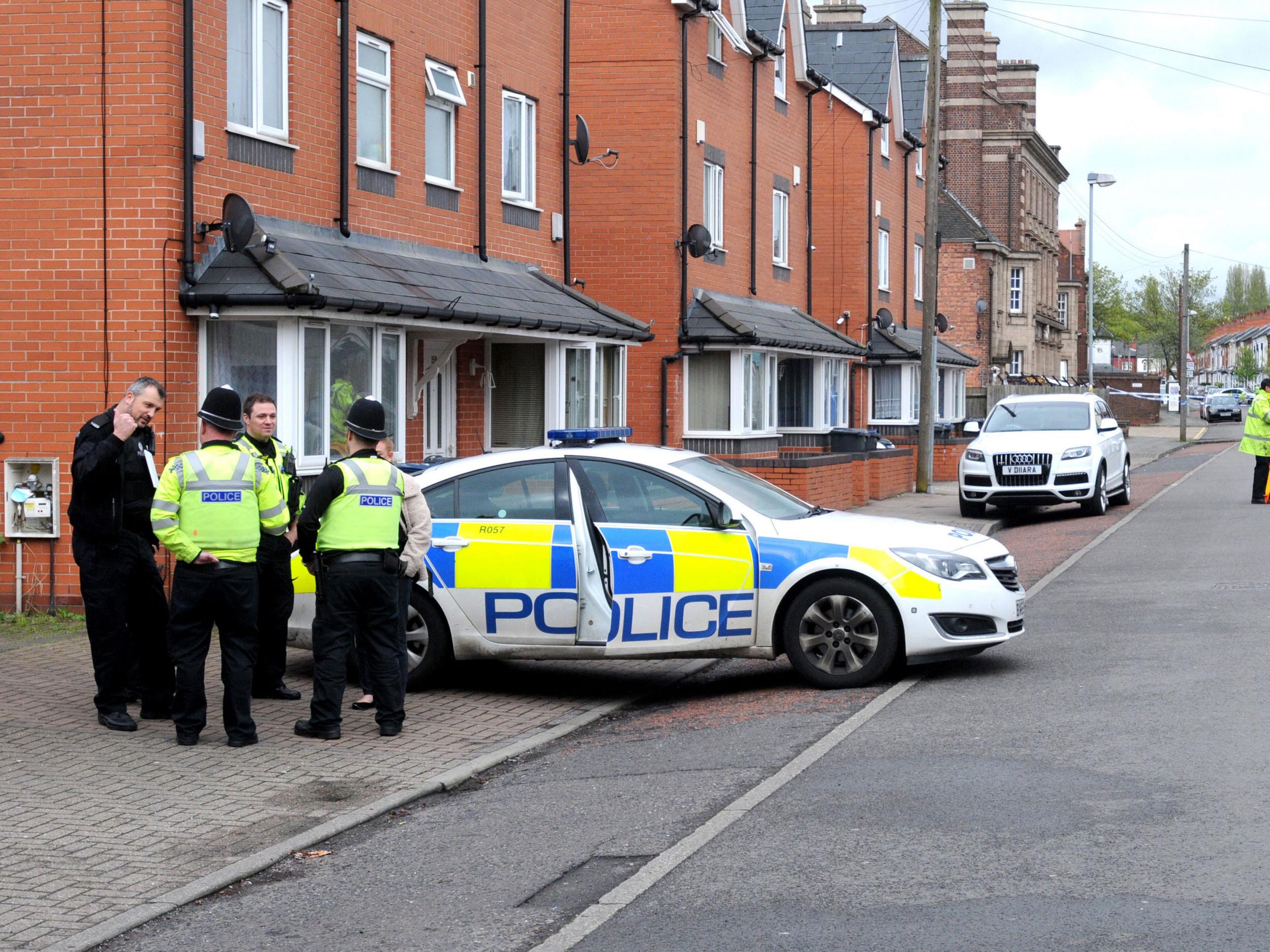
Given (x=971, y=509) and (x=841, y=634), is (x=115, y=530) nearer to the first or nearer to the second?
Result: (x=841, y=634)

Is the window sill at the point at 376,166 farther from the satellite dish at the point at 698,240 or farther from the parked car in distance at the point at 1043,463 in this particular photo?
the parked car in distance at the point at 1043,463

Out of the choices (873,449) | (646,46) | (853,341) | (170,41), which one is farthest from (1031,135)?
(170,41)

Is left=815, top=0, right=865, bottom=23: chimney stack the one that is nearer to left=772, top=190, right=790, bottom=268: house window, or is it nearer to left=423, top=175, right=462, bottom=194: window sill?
left=772, top=190, right=790, bottom=268: house window

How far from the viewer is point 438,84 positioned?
1730cm

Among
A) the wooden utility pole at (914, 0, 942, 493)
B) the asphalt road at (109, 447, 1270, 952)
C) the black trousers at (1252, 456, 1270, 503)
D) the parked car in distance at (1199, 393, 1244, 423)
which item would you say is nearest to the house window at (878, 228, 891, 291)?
the wooden utility pole at (914, 0, 942, 493)

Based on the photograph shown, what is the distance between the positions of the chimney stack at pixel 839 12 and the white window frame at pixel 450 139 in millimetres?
33961

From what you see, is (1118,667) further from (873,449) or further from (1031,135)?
(1031,135)

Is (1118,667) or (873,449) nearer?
(1118,667)

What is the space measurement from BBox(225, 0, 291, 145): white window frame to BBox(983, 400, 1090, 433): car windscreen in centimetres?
1319

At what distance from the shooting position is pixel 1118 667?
32.4 ft

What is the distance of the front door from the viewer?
31.1 feet

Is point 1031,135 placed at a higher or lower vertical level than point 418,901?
higher

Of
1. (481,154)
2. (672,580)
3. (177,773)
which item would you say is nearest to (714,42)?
(481,154)

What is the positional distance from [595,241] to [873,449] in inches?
278
